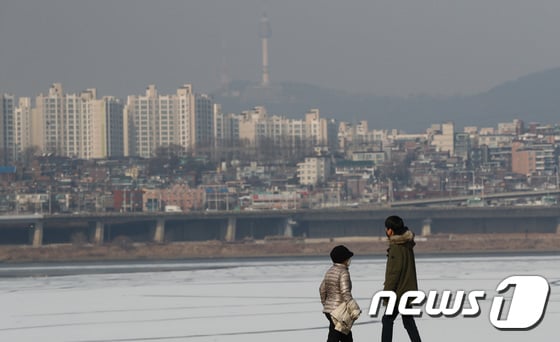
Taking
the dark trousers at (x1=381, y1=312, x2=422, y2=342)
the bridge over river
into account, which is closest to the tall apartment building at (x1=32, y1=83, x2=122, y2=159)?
the bridge over river

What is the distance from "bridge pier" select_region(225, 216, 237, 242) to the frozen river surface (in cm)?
6224

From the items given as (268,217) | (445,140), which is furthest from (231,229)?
(445,140)

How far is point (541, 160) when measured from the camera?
168250 millimetres

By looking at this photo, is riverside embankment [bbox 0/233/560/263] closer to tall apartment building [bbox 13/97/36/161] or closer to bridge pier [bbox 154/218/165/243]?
bridge pier [bbox 154/218/165/243]

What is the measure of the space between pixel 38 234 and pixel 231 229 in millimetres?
15088

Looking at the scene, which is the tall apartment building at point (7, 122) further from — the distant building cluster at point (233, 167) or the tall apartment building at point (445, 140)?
the tall apartment building at point (445, 140)

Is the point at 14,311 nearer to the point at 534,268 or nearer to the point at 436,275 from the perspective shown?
the point at 436,275

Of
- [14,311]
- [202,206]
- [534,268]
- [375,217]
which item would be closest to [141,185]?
[202,206]

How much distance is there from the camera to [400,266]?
13609 millimetres

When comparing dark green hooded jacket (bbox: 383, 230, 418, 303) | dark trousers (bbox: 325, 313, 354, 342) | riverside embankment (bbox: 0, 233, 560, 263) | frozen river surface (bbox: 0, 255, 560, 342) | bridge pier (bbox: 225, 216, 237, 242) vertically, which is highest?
dark green hooded jacket (bbox: 383, 230, 418, 303)

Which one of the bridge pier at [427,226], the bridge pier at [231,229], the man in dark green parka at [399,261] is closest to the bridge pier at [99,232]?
the bridge pier at [231,229]

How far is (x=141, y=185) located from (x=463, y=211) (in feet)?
177

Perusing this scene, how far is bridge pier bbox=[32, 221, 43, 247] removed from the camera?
9053 centimetres

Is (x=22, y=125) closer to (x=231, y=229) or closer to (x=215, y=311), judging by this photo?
(x=231, y=229)
